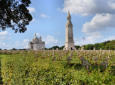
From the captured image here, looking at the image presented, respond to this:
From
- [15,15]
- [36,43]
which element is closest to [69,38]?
[36,43]

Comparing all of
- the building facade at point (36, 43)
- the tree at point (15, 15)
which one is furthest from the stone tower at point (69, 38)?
the tree at point (15, 15)

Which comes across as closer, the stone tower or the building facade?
the stone tower

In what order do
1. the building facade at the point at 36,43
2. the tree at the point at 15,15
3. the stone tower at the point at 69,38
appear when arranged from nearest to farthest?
1. the tree at the point at 15,15
2. the stone tower at the point at 69,38
3. the building facade at the point at 36,43

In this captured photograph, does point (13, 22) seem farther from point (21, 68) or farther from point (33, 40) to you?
point (33, 40)

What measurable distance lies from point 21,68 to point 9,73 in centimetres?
219

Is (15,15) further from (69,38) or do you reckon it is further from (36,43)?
(36,43)

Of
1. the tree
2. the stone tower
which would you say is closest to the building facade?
the stone tower

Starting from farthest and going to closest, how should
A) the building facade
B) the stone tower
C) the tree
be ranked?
the building facade, the stone tower, the tree

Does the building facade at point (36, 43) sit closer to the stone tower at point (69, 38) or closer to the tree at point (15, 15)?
the stone tower at point (69, 38)

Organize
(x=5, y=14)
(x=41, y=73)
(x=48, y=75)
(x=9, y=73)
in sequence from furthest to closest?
(x=5, y=14), (x=9, y=73), (x=41, y=73), (x=48, y=75)

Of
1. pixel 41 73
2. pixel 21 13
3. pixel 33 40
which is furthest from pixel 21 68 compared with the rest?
pixel 33 40

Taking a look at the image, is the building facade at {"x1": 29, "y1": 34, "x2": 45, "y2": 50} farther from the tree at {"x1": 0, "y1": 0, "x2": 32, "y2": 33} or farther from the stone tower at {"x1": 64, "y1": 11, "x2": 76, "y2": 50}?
the tree at {"x1": 0, "y1": 0, "x2": 32, "y2": 33}

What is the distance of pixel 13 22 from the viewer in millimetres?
21969

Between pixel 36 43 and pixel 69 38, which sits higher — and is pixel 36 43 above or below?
below
